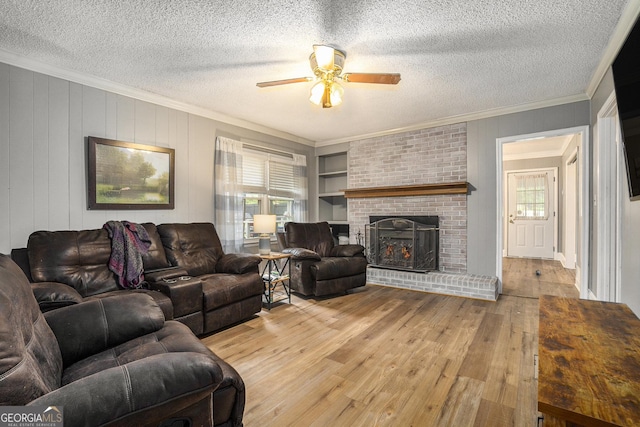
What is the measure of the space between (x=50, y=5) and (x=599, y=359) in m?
3.44

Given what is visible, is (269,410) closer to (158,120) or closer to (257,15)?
(257,15)

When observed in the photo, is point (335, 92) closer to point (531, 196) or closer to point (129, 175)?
point (129, 175)

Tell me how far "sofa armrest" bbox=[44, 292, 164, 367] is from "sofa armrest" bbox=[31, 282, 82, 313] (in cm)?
39

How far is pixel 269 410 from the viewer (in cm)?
170

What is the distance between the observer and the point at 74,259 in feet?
8.20

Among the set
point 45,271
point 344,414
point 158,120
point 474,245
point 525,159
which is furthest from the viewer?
point 525,159

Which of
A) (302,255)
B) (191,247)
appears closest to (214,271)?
(191,247)

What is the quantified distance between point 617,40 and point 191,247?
13.9 feet

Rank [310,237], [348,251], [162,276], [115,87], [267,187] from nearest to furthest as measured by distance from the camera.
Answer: [162,276] < [115,87] < [348,251] < [310,237] < [267,187]

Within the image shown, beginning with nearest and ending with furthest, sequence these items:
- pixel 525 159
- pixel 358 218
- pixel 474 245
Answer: pixel 474 245
pixel 358 218
pixel 525 159

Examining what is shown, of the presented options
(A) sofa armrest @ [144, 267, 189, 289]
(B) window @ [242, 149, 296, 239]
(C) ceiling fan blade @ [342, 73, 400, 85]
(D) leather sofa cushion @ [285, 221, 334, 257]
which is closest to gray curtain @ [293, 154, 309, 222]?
(B) window @ [242, 149, 296, 239]

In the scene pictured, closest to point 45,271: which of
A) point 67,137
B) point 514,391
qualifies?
point 67,137

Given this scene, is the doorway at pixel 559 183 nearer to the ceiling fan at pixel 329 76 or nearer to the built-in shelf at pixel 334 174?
the built-in shelf at pixel 334 174

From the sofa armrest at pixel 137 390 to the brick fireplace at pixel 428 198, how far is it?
12.3 ft
